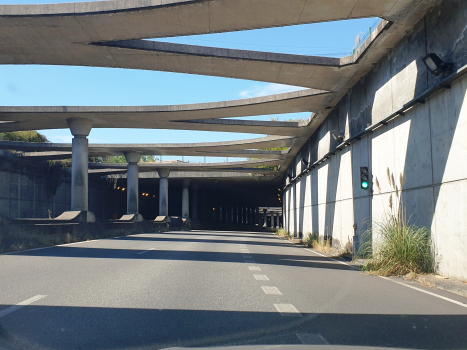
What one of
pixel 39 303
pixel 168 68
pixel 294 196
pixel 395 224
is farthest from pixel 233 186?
Answer: pixel 39 303

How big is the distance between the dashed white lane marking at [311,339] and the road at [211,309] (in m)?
0.01

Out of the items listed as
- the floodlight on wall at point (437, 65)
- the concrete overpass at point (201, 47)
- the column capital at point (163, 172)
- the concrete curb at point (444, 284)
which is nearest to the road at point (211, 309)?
the concrete curb at point (444, 284)

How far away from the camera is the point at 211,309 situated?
23.5ft

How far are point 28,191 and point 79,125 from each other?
17918mm

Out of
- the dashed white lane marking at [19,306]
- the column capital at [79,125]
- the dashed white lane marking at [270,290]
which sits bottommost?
the dashed white lane marking at [270,290]

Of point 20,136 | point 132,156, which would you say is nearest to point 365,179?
point 132,156

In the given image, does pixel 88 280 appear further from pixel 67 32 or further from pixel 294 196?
pixel 294 196

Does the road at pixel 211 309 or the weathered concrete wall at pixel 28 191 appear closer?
the road at pixel 211 309

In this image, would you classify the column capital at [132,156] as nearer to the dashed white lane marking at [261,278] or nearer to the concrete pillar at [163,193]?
the concrete pillar at [163,193]

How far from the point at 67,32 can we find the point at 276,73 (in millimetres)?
7598

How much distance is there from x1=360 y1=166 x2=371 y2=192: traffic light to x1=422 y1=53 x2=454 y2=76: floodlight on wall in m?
5.63

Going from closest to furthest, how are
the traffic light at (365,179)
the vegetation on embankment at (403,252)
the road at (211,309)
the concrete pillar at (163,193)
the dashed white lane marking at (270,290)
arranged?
the road at (211,309) < the dashed white lane marking at (270,290) < the vegetation on embankment at (403,252) < the traffic light at (365,179) < the concrete pillar at (163,193)

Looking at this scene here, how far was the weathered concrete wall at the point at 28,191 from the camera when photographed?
41.6m

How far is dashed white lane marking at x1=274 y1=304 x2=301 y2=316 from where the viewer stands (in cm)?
696
